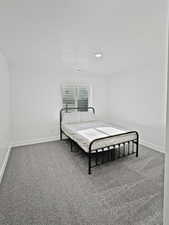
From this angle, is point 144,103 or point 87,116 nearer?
point 144,103

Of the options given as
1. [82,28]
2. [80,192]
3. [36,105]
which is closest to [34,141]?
[36,105]

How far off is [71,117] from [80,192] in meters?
2.89

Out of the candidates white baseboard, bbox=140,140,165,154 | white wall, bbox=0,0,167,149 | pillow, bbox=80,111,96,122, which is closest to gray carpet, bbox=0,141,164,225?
white baseboard, bbox=140,140,165,154

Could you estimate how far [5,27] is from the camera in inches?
67.4

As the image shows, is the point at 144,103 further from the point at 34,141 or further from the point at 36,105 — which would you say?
the point at 34,141

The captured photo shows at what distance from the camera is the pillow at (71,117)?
441cm

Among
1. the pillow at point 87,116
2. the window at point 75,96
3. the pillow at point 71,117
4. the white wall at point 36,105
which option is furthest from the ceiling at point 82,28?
the pillow at point 87,116

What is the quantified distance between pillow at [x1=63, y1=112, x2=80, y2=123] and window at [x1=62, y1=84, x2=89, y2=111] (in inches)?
10.4

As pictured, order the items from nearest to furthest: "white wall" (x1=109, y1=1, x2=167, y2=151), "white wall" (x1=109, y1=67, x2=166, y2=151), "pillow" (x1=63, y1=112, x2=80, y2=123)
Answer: "white wall" (x1=109, y1=1, x2=167, y2=151)
"white wall" (x1=109, y1=67, x2=166, y2=151)
"pillow" (x1=63, y1=112, x2=80, y2=123)

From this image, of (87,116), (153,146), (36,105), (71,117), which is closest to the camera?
(153,146)

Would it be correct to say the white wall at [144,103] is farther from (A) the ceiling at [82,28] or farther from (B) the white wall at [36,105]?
(B) the white wall at [36,105]

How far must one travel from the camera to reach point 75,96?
182 inches

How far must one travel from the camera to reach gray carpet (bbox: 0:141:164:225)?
4.72ft

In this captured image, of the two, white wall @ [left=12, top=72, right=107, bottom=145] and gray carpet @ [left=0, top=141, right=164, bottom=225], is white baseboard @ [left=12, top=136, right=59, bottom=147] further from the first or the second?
gray carpet @ [left=0, top=141, right=164, bottom=225]
